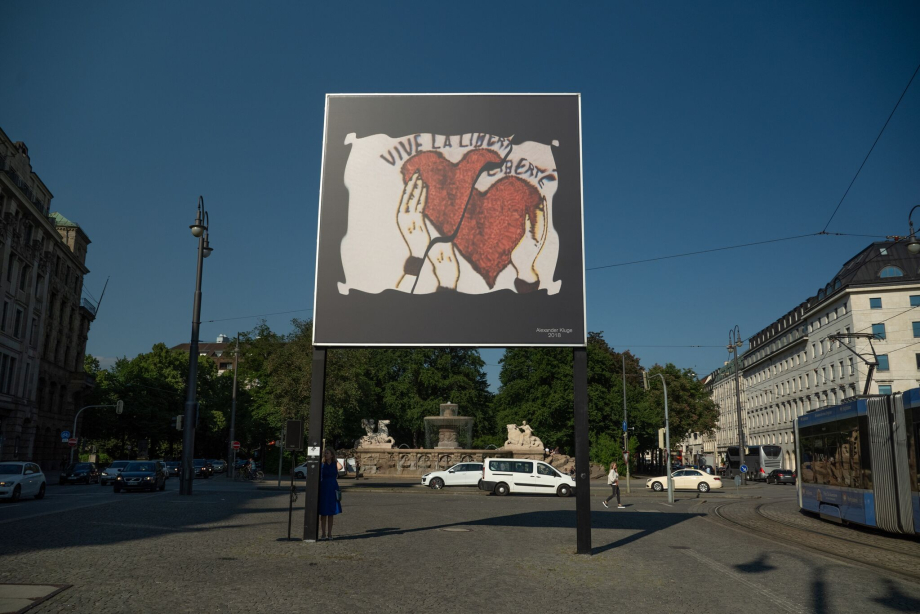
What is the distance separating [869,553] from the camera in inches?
562

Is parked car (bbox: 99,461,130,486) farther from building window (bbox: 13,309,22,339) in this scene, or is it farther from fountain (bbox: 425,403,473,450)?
fountain (bbox: 425,403,473,450)

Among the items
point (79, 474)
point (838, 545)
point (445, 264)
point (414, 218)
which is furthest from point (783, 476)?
point (414, 218)

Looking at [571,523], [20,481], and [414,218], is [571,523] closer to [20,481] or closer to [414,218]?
[414,218]

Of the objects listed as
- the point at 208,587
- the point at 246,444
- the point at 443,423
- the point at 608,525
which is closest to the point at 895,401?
the point at 608,525

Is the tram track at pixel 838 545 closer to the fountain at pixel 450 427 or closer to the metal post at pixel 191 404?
the metal post at pixel 191 404

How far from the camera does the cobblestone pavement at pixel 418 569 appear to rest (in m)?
8.52

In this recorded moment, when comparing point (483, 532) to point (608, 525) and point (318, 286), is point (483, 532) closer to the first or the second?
point (608, 525)

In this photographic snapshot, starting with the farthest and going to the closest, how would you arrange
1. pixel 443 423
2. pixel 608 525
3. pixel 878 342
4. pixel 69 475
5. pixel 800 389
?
1. pixel 800 389
2. pixel 878 342
3. pixel 443 423
4. pixel 69 475
5. pixel 608 525

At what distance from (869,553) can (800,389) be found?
79.8 m

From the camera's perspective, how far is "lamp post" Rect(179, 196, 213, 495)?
28344 millimetres

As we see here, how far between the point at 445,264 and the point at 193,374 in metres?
18.1

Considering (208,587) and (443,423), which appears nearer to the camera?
(208,587)

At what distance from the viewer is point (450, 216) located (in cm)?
1459

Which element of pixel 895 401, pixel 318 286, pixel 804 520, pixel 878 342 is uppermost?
pixel 878 342
